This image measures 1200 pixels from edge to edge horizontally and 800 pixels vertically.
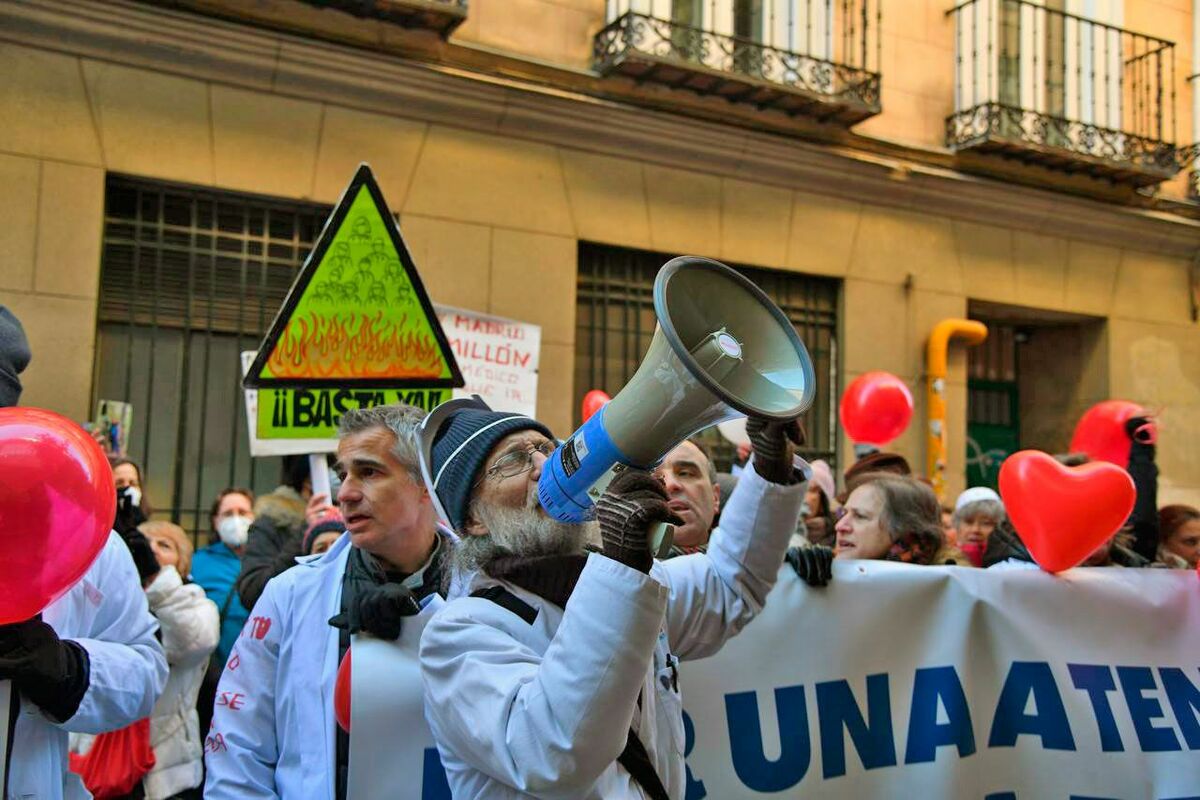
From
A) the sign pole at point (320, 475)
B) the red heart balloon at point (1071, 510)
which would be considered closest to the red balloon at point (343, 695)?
the sign pole at point (320, 475)

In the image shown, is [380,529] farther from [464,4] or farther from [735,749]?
[464,4]

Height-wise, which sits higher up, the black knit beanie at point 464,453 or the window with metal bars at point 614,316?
the window with metal bars at point 614,316

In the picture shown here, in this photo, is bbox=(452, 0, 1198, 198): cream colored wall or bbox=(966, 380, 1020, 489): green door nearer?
bbox=(452, 0, 1198, 198): cream colored wall

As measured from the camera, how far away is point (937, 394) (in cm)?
1052

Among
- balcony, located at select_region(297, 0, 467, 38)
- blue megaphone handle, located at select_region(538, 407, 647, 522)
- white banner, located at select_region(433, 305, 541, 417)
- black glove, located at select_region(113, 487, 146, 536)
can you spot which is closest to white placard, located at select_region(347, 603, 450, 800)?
blue megaphone handle, located at select_region(538, 407, 647, 522)

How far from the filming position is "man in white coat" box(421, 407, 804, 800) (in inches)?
70.7

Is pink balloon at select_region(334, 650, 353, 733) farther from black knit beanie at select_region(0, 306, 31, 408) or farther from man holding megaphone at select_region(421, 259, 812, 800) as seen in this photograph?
black knit beanie at select_region(0, 306, 31, 408)

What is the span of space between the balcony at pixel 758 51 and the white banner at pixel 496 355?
2.36 m

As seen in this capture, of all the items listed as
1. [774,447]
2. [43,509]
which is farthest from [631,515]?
[43,509]

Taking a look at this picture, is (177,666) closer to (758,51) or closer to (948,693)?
(948,693)

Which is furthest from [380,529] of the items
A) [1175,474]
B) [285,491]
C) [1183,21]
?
[1183,21]

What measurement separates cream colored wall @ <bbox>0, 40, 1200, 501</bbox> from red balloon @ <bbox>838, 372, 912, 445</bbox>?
2.68 m

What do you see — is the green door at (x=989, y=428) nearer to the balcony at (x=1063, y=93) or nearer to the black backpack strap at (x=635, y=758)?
the balcony at (x=1063, y=93)

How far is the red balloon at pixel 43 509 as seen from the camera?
213 cm
